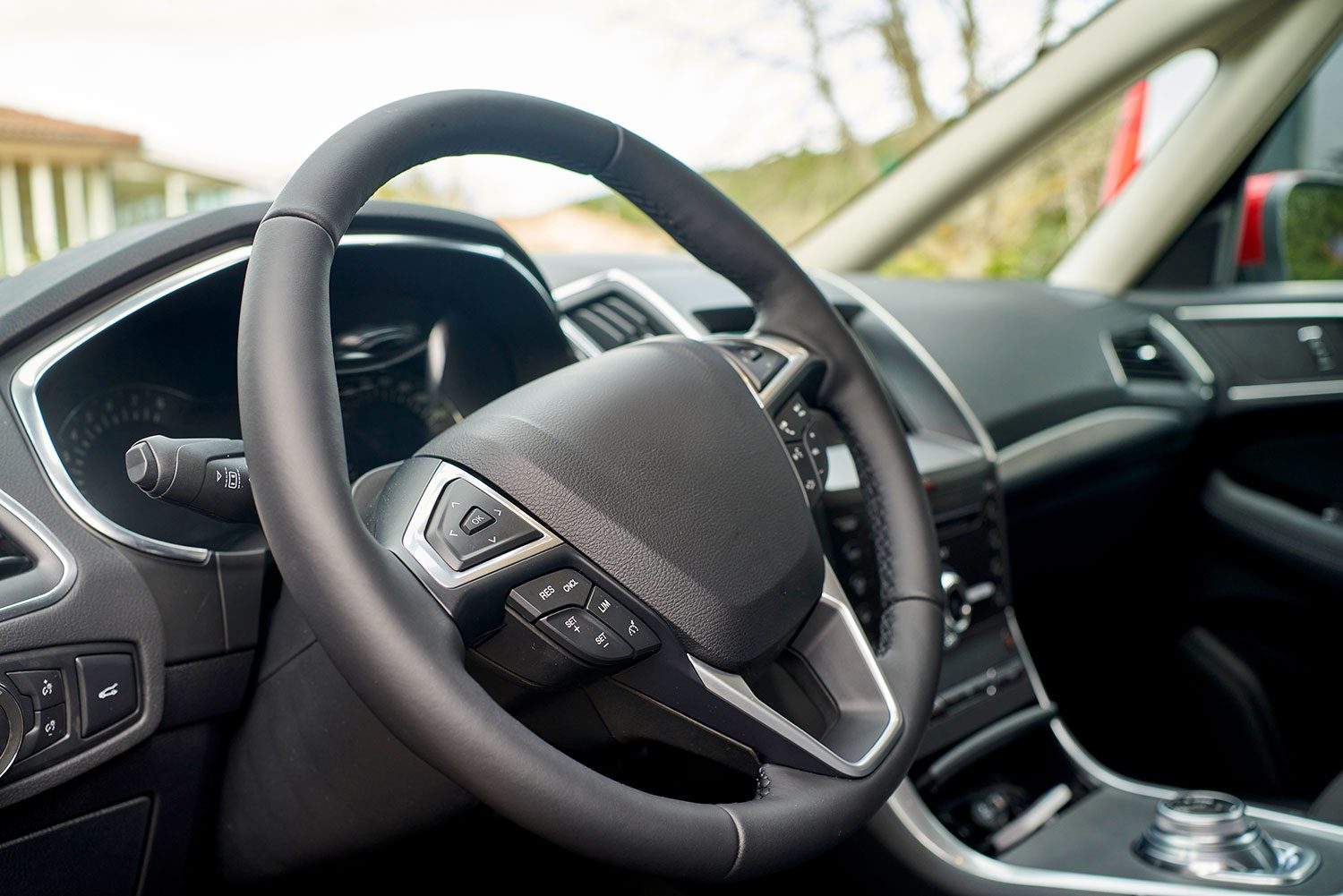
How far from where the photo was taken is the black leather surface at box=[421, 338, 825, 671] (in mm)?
845

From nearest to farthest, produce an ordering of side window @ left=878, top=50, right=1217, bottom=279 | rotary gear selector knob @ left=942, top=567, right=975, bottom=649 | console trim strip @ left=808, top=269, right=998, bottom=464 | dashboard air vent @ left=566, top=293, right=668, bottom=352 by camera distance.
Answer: dashboard air vent @ left=566, top=293, right=668, bottom=352
rotary gear selector knob @ left=942, top=567, right=975, bottom=649
console trim strip @ left=808, top=269, right=998, bottom=464
side window @ left=878, top=50, right=1217, bottom=279

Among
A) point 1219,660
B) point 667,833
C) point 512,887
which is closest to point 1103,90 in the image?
point 1219,660

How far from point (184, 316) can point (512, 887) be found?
722mm

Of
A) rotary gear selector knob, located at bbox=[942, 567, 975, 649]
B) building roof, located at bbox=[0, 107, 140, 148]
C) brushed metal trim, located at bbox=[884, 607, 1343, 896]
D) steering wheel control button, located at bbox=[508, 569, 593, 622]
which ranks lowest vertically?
brushed metal trim, located at bbox=[884, 607, 1343, 896]

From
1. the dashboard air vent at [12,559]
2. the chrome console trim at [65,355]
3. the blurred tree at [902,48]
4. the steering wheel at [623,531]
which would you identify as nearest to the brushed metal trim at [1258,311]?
the blurred tree at [902,48]

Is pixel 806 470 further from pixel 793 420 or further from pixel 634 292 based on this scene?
pixel 634 292

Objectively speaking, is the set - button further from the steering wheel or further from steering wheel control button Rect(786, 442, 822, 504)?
steering wheel control button Rect(786, 442, 822, 504)

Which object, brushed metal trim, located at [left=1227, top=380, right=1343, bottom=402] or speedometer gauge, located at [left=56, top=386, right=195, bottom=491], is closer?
speedometer gauge, located at [left=56, top=386, right=195, bottom=491]

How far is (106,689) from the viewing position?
90 centimetres

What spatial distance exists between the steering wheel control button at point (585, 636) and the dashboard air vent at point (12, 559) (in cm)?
40

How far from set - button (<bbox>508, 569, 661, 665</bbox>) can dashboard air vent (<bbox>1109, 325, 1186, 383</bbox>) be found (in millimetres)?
1642

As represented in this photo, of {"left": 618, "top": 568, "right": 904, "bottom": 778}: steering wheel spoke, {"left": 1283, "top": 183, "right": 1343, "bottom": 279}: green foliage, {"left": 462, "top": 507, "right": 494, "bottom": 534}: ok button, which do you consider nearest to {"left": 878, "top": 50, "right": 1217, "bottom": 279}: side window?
{"left": 1283, "top": 183, "right": 1343, "bottom": 279}: green foliage

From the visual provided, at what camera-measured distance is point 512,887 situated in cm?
135

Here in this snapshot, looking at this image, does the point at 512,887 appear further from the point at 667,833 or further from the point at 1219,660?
the point at 1219,660
